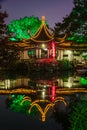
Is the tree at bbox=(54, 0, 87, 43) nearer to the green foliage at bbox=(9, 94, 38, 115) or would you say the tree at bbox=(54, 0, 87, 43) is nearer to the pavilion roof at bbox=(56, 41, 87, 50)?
the pavilion roof at bbox=(56, 41, 87, 50)

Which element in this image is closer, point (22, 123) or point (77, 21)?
point (22, 123)

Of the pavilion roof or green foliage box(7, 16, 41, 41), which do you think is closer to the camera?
the pavilion roof

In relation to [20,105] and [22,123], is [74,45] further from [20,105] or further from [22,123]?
[22,123]

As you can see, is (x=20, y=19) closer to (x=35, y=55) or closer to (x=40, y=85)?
(x=35, y=55)

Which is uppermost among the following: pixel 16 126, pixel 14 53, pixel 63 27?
pixel 63 27

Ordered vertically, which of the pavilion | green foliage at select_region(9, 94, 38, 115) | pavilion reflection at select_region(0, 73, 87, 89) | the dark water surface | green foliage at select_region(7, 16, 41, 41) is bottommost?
the dark water surface

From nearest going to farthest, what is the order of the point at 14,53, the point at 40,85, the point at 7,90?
the point at 14,53
the point at 7,90
the point at 40,85

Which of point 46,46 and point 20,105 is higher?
point 46,46

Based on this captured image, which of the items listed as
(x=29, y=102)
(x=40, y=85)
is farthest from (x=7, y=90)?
(x=29, y=102)

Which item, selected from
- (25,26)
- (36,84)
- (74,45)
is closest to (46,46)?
(74,45)

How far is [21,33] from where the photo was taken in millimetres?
69875

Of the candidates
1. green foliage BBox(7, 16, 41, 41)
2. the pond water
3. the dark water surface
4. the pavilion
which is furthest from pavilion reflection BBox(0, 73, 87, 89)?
green foliage BBox(7, 16, 41, 41)

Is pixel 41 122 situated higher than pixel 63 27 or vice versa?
pixel 63 27

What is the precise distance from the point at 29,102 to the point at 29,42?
26.8 meters
